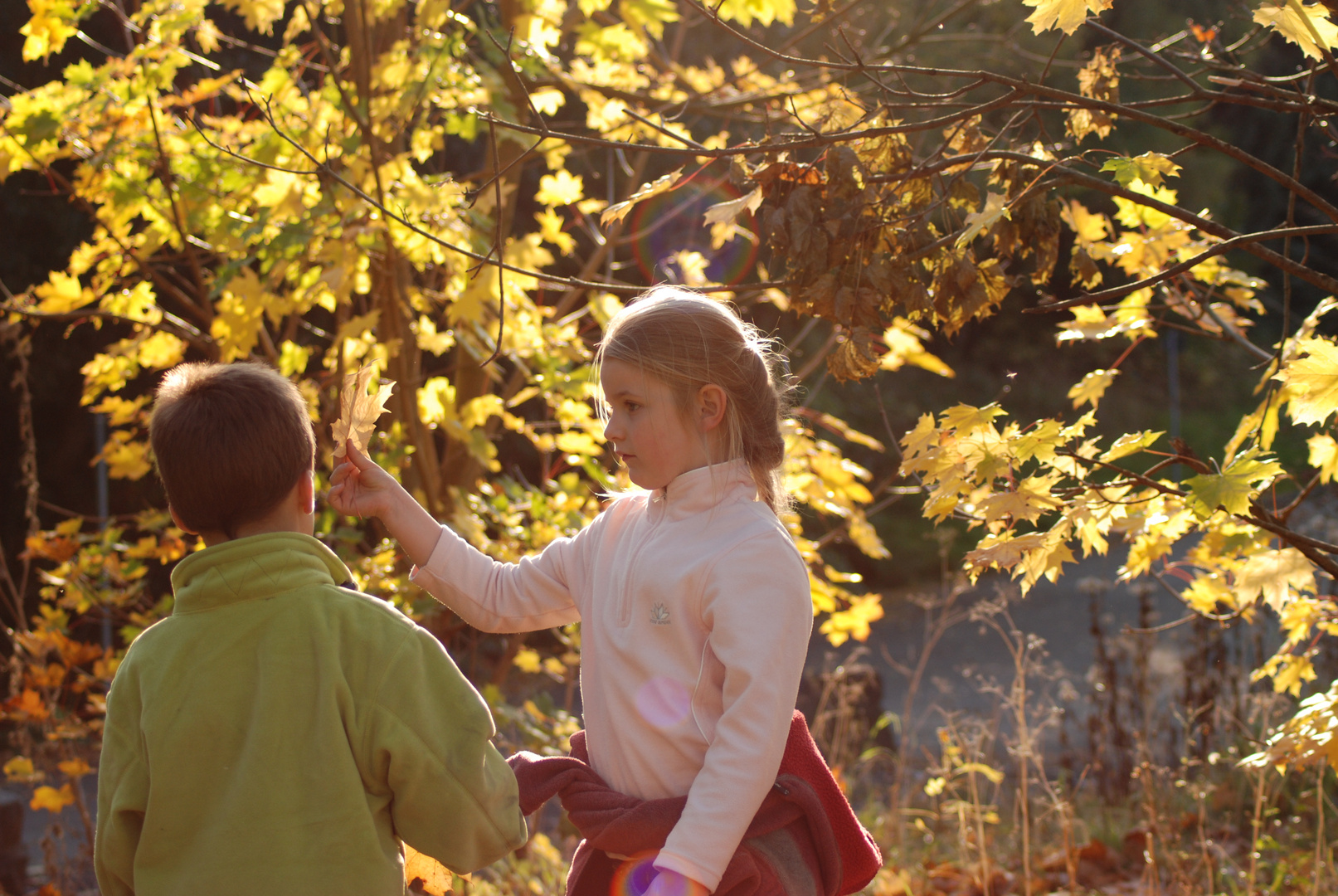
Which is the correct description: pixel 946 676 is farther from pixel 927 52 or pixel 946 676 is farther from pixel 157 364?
pixel 157 364

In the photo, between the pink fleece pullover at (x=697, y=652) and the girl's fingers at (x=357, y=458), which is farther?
the girl's fingers at (x=357, y=458)

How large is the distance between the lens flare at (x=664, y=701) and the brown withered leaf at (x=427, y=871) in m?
0.34

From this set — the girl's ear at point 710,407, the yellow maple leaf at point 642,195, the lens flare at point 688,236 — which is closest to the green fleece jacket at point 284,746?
the girl's ear at point 710,407

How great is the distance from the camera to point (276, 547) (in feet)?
4.16

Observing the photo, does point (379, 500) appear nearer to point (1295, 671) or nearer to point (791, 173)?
point (791, 173)

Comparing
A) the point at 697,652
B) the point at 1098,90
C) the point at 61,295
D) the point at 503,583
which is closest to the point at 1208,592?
the point at 1098,90

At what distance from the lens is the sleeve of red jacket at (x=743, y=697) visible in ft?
4.12

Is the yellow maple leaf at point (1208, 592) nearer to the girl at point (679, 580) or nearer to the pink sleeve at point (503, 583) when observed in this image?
the girl at point (679, 580)

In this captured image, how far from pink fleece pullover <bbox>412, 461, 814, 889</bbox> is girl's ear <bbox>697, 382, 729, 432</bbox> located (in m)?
0.07

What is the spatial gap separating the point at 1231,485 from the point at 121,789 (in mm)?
1478

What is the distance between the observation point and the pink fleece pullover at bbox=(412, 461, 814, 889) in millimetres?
1277

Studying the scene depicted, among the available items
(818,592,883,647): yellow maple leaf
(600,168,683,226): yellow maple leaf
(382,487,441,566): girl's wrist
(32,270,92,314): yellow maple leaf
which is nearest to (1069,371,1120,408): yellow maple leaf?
(818,592,883,647): yellow maple leaf

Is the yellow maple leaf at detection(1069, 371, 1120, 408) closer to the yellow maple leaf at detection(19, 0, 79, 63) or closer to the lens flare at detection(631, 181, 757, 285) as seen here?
the lens flare at detection(631, 181, 757, 285)

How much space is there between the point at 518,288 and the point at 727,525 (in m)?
1.44
